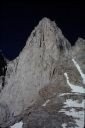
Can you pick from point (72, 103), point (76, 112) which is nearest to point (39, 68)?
point (72, 103)

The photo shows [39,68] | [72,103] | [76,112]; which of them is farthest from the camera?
[39,68]

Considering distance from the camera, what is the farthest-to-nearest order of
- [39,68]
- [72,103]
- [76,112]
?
[39,68] < [72,103] < [76,112]

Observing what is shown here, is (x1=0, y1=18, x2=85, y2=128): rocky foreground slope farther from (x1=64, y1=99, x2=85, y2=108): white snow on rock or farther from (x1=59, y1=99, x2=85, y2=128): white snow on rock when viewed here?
(x1=59, y1=99, x2=85, y2=128): white snow on rock

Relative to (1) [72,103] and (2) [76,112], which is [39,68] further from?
(2) [76,112]

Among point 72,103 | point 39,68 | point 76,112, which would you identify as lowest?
point 76,112

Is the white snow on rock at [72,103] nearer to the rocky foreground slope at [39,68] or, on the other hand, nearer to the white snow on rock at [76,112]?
the white snow on rock at [76,112]

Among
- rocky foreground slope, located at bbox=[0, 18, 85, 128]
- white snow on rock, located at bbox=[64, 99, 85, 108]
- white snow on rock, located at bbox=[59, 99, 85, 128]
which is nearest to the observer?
white snow on rock, located at bbox=[59, 99, 85, 128]

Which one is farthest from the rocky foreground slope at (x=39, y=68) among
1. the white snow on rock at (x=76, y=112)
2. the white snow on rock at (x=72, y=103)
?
the white snow on rock at (x=76, y=112)

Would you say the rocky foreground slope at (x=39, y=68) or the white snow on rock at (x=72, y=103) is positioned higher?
the rocky foreground slope at (x=39, y=68)

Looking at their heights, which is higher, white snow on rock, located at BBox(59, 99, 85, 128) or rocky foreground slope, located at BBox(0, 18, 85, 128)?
rocky foreground slope, located at BBox(0, 18, 85, 128)

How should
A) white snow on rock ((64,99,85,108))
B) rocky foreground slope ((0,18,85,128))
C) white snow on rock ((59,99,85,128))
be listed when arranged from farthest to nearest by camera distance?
rocky foreground slope ((0,18,85,128)) < white snow on rock ((64,99,85,108)) < white snow on rock ((59,99,85,128))

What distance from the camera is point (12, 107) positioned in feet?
381

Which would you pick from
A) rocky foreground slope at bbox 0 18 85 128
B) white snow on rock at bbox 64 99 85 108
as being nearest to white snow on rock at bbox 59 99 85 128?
white snow on rock at bbox 64 99 85 108

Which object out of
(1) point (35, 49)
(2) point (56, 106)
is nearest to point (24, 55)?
(1) point (35, 49)
